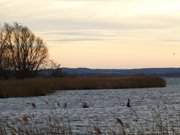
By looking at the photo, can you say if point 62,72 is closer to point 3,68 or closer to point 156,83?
point 3,68

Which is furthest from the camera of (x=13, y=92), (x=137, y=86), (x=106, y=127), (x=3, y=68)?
(x=3, y=68)

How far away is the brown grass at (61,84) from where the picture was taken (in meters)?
46.7

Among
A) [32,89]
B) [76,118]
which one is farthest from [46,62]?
[76,118]

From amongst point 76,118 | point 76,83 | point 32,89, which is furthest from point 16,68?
point 76,118

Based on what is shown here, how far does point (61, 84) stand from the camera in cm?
5969

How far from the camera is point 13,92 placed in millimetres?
45781

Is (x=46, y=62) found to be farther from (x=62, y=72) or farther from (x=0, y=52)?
(x=0, y=52)

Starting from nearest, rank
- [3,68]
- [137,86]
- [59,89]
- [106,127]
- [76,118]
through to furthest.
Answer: [106,127] < [76,118] < [59,89] < [137,86] < [3,68]

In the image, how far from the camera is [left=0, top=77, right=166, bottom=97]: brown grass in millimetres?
46719

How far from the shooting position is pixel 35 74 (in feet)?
261

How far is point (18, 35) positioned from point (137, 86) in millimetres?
26222

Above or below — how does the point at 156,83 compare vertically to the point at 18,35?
below

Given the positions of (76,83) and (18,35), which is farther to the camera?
(18,35)

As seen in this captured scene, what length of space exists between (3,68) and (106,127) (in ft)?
193
